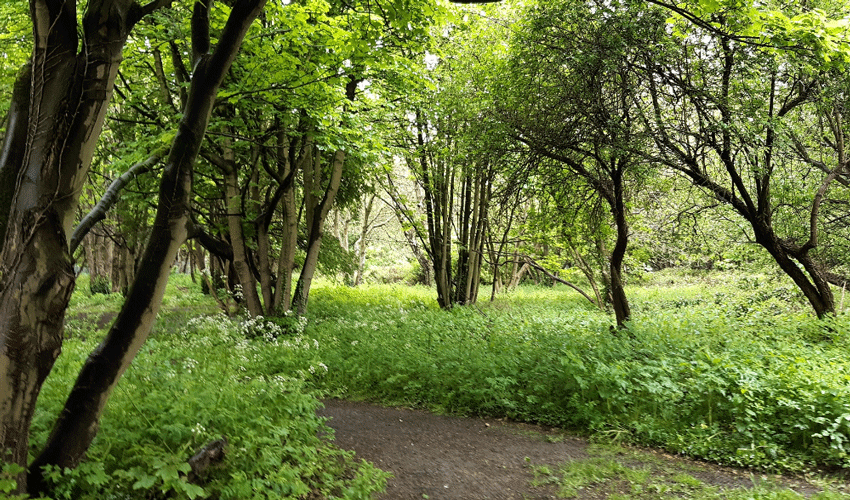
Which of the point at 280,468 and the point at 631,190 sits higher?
the point at 631,190

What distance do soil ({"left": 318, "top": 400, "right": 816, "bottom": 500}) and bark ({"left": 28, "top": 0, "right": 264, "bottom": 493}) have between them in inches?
84.8

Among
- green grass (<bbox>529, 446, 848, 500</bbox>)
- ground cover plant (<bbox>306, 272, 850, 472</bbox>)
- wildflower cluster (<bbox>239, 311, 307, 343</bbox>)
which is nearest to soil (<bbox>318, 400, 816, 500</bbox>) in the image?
green grass (<bbox>529, 446, 848, 500</bbox>)

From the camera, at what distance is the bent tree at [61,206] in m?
3.02

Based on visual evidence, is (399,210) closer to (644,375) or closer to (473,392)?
(473,392)

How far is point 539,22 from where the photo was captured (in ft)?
26.3

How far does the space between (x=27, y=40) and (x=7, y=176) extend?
691 centimetres

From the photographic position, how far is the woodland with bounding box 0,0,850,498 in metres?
3.35

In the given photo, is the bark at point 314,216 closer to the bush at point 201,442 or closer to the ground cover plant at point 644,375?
the ground cover plant at point 644,375

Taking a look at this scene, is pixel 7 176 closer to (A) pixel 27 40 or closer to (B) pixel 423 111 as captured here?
(A) pixel 27 40

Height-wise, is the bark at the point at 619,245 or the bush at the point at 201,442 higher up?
the bark at the point at 619,245

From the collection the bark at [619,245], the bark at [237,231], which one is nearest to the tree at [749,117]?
the bark at [619,245]

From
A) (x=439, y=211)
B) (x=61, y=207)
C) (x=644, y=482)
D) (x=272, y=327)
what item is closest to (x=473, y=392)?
(x=644, y=482)

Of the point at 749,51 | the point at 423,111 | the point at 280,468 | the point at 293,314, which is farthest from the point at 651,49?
the point at 293,314

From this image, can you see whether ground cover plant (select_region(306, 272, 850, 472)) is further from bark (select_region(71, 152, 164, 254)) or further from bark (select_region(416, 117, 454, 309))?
bark (select_region(71, 152, 164, 254))
